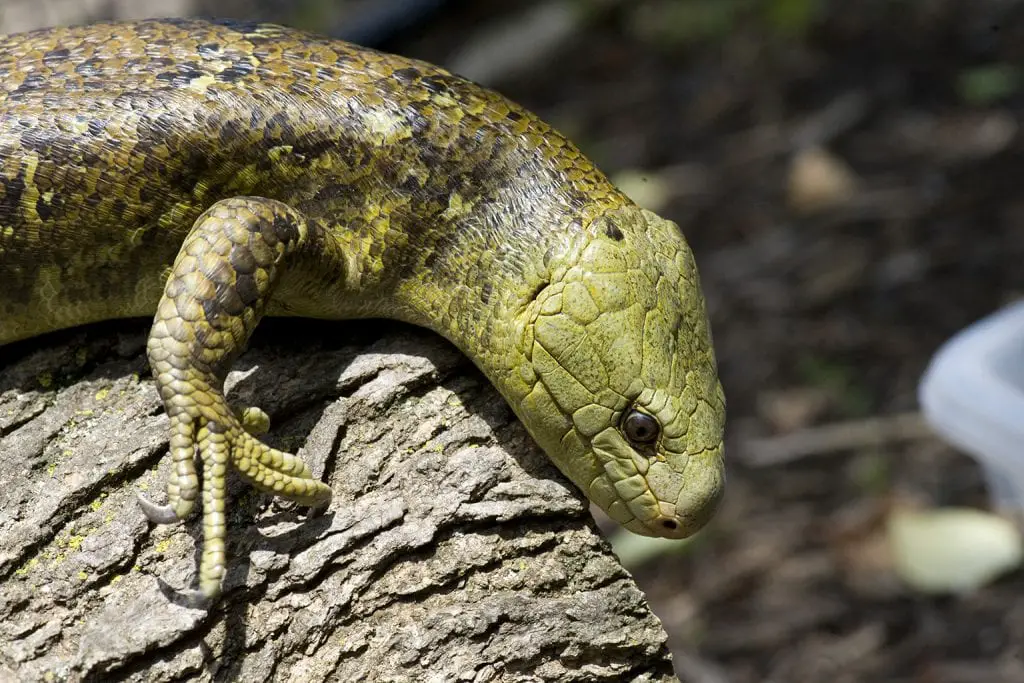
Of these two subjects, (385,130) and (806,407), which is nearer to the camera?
(385,130)

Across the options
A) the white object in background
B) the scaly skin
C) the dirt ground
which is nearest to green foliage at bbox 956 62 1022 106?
the dirt ground

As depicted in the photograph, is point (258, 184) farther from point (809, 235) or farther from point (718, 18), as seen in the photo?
point (718, 18)

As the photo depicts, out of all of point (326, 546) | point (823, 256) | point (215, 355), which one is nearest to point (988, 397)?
point (823, 256)

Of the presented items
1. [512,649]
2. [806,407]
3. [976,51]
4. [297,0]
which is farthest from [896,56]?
[512,649]

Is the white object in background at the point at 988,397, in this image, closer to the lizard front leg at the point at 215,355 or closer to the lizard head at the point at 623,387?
the lizard head at the point at 623,387

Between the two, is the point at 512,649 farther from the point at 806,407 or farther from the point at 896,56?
the point at 896,56

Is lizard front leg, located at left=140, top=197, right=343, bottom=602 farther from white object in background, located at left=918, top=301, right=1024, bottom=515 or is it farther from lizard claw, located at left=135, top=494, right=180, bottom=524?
white object in background, located at left=918, top=301, right=1024, bottom=515

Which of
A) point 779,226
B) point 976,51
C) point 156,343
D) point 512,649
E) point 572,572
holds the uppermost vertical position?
point 976,51
